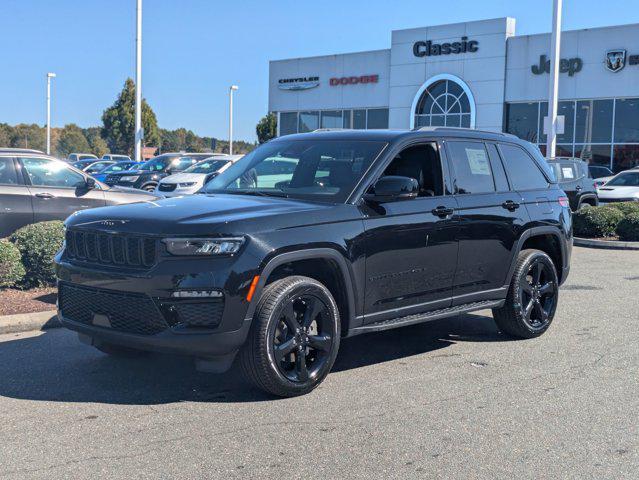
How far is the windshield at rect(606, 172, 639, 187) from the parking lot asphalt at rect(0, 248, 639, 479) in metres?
14.5

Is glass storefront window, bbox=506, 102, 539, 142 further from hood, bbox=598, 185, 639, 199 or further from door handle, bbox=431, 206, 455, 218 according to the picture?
door handle, bbox=431, 206, 455, 218

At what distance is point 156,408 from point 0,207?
659cm

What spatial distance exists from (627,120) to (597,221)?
1702cm

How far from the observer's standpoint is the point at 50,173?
11172 mm

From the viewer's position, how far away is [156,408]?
5.00m

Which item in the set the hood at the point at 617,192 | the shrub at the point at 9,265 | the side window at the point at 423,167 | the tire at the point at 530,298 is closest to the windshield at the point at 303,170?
the side window at the point at 423,167

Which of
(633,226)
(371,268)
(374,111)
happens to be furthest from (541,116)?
(371,268)

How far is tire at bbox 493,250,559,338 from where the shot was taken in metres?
7.04

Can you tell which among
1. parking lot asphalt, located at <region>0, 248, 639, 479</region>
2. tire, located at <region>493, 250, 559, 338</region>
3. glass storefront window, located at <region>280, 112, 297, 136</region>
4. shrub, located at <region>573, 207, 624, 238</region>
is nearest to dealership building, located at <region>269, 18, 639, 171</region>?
glass storefront window, located at <region>280, 112, 297, 136</region>

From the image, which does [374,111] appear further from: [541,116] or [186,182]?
[186,182]

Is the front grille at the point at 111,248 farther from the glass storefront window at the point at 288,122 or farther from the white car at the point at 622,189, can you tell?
the glass storefront window at the point at 288,122

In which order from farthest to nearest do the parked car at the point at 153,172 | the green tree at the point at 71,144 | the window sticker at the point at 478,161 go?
the green tree at the point at 71,144, the parked car at the point at 153,172, the window sticker at the point at 478,161

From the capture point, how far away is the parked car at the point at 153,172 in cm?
2278

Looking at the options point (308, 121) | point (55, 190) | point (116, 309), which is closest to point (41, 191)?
point (55, 190)
